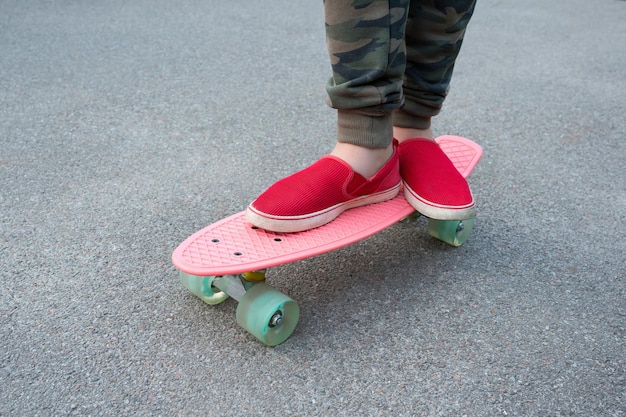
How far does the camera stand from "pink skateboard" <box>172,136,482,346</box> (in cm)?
122

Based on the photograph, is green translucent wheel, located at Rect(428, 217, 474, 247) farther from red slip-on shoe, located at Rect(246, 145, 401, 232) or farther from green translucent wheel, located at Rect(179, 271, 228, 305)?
green translucent wheel, located at Rect(179, 271, 228, 305)

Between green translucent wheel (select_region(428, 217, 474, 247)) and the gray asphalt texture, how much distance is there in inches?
1.4

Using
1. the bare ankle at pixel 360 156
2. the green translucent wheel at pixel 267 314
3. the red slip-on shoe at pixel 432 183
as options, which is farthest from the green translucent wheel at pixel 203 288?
the red slip-on shoe at pixel 432 183

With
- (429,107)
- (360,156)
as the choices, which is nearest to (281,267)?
(360,156)

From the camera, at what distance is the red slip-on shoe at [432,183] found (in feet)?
4.72

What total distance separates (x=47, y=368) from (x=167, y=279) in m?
0.34

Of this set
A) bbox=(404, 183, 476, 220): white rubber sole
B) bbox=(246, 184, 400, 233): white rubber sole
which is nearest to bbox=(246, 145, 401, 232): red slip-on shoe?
bbox=(246, 184, 400, 233): white rubber sole

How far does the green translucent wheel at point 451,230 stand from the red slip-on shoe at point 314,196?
0.65 ft

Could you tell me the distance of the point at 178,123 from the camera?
7.54 ft

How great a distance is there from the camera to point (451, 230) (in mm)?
1558

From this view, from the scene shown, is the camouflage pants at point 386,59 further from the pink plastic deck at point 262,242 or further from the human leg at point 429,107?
the pink plastic deck at point 262,242

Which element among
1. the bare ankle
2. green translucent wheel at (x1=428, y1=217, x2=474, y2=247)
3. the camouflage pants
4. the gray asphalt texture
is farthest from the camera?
green translucent wheel at (x1=428, y1=217, x2=474, y2=247)

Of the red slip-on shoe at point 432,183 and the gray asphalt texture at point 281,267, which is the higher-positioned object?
the red slip-on shoe at point 432,183

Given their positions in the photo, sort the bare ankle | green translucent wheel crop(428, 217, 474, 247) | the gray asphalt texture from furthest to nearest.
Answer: green translucent wheel crop(428, 217, 474, 247), the bare ankle, the gray asphalt texture
